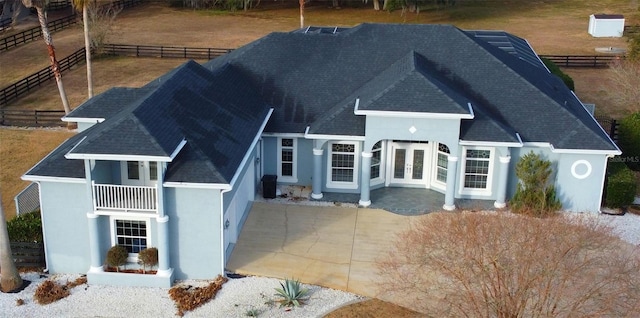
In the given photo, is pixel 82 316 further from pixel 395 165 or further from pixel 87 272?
pixel 395 165

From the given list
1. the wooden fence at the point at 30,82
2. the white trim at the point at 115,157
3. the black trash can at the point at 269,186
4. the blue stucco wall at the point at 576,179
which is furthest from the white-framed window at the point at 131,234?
the wooden fence at the point at 30,82

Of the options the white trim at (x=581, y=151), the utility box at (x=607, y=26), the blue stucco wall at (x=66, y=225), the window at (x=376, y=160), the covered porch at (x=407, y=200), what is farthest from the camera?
the utility box at (x=607, y=26)

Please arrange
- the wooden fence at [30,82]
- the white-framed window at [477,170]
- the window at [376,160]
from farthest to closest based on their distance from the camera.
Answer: the wooden fence at [30,82], the window at [376,160], the white-framed window at [477,170]

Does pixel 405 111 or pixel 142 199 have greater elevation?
pixel 405 111

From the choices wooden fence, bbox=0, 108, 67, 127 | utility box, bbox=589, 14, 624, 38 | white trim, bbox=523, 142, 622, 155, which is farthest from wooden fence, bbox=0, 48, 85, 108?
utility box, bbox=589, 14, 624, 38

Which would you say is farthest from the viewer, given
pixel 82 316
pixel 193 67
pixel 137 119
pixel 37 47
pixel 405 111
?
pixel 37 47

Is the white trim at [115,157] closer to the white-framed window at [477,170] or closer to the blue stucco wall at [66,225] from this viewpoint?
the blue stucco wall at [66,225]

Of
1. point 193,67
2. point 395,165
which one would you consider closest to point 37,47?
point 193,67
